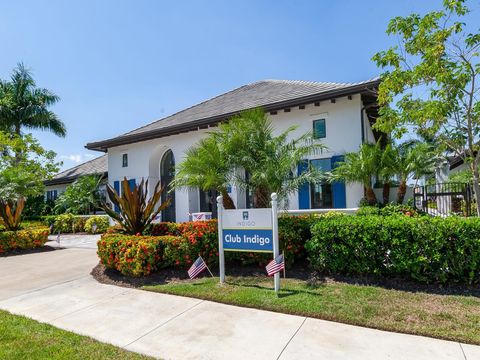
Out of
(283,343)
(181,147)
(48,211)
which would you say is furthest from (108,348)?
(48,211)

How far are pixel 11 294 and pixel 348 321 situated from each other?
21.7 ft

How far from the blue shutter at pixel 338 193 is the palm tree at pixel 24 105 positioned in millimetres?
25839

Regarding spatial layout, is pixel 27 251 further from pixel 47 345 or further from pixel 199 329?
pixel 199 329

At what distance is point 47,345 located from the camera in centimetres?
397

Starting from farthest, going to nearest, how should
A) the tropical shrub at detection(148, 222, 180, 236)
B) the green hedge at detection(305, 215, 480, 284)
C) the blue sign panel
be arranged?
the tropical shrub at detection(148, 222, 180, 236)
the blue sign panel
the green hedge at detection(305, 215, 480, 284)

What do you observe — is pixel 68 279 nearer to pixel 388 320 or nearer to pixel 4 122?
pixel 388 320

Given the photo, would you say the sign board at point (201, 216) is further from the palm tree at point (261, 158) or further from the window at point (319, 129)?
the palm tree at point (261, 158)

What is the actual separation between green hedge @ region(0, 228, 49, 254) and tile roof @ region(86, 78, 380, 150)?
720 cm

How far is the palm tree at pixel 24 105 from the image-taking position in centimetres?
2588

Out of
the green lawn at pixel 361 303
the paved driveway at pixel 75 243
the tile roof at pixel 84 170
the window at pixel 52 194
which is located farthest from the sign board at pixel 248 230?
the window at pixel 52 194

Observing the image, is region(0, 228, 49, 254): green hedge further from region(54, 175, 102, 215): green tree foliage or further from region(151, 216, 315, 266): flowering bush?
region(151, 216, 315, 266): flowering bush

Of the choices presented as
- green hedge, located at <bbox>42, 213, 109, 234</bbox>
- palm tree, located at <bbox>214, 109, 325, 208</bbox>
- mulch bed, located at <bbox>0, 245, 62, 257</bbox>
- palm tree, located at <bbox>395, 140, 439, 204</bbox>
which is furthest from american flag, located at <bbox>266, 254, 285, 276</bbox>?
green hedge, located at <bbox>42, 213, 109, 234</bbox>

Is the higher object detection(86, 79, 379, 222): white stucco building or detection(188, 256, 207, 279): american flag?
detection(86, 79, 379, 222): white stucco building

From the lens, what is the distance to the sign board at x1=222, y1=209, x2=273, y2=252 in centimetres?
602
